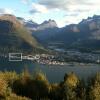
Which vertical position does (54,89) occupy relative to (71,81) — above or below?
below

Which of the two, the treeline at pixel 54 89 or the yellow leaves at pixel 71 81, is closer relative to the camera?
the treeline at pixel 54 89

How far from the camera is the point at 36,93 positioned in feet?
250

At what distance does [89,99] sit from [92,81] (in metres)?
5.68

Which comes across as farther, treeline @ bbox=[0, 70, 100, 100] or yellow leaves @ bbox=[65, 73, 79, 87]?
yellow leaves @ bbox=[65, 73, 79, 87]

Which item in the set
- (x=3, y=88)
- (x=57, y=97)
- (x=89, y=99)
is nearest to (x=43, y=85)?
(x=57, y=97)

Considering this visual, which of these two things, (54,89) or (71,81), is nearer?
(54,89)

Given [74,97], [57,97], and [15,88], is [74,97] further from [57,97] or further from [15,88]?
[15,88]

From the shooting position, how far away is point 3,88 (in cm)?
5184

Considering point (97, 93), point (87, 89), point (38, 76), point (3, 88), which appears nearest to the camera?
point (3, 88)

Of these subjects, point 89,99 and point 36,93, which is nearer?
point 89,99

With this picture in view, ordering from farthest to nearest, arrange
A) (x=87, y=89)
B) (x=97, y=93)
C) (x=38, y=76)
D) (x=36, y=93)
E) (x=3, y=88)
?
1. (x=38, y=76)
2. (x=36, y=93)
3. (x=87, y=89)
4. (x=97, y=93)
5. (x=3, y=88)

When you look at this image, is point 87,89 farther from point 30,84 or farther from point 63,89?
point 30,84

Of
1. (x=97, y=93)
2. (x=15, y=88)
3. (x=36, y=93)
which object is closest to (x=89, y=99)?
(x=97, y=93)

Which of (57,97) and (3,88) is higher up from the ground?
(3,88)
